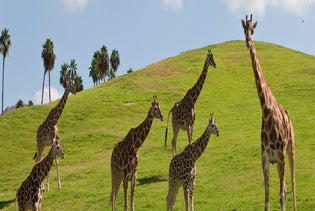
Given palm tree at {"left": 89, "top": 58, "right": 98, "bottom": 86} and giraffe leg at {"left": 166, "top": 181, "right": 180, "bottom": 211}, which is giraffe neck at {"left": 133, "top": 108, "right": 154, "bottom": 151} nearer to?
giraffe leg at {"left": 166, "top": 181, "right": 180, "bottom": 211}

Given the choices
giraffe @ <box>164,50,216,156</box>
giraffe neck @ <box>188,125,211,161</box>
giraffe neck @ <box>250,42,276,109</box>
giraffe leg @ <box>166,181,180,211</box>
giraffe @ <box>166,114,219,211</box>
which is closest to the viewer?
giraffe neck @ <box>250,42,276,109</box>

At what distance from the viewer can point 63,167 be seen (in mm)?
32750

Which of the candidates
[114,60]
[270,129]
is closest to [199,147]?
[270,129]

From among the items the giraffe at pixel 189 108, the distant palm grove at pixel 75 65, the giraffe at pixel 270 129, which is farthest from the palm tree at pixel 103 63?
the giraffe at pixel 270 129

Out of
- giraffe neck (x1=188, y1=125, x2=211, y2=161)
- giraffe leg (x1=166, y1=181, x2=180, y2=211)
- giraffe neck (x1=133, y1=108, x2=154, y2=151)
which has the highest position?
giraffe neck (x1=133, y1=108, x2=154, y2=151)

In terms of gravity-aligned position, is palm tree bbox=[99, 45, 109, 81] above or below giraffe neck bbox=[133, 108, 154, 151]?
above

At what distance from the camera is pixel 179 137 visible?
3609 centimetres

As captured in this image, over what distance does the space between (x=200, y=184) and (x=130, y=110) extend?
2272 cm

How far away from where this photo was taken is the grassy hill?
23.3m

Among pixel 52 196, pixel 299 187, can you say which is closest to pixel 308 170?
pixel 299 187

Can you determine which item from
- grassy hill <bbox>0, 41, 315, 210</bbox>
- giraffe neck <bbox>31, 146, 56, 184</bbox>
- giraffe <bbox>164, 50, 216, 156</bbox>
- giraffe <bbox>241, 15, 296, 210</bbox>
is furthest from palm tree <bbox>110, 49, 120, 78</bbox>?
giraffe <bbox>241, 15, 296, 210</bbox>

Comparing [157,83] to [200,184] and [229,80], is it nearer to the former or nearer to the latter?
[229,80]

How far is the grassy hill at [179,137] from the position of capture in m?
23.3

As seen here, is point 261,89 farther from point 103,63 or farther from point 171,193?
point 103,63
